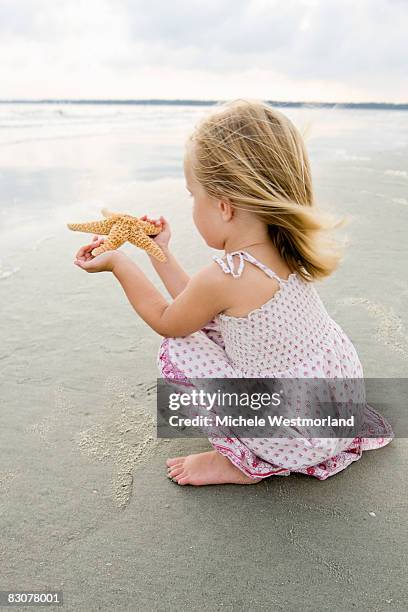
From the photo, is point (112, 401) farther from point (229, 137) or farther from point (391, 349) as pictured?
point (391, 349)

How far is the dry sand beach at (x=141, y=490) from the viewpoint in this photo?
1756 mm

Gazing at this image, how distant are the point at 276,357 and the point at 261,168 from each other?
Result: 0.69 m

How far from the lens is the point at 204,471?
7.33ft

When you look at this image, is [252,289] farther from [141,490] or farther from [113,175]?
[113,175]

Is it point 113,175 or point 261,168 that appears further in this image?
point 113,175

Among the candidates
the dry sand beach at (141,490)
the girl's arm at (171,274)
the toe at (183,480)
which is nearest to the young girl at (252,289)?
the toe at (183,480)

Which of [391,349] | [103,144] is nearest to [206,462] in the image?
[391,349]

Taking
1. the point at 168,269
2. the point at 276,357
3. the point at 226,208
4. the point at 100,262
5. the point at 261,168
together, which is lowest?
the point at 276,357

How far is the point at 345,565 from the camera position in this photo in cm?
183

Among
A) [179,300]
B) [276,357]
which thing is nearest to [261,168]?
[179,300]

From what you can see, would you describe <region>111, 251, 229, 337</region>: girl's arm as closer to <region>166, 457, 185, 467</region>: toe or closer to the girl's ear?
the girl's ear

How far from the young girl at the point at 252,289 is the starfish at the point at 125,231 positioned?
17 centimetres

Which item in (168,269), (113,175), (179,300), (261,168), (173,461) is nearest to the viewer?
(261,168)

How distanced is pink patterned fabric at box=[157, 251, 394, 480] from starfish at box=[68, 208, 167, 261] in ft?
1.53
